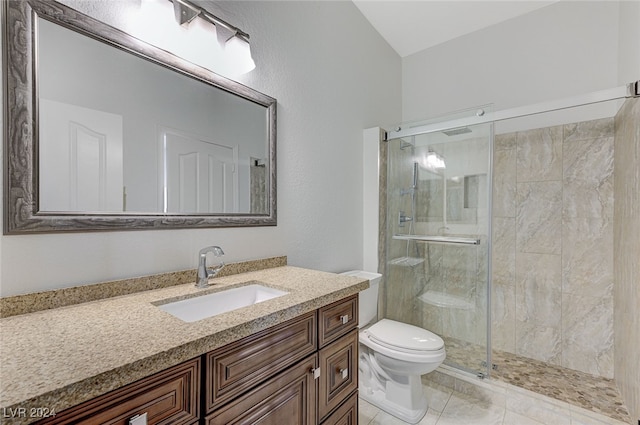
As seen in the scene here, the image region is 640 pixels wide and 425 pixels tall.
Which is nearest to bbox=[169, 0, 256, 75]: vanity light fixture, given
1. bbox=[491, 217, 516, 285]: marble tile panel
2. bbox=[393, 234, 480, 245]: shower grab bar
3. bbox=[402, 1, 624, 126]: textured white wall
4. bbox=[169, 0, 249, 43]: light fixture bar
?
bbox=[169, 0, 249, 43]: light fixture bar

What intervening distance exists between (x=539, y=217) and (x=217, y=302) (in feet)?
8.34

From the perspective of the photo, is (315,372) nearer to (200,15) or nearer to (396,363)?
(396,363)

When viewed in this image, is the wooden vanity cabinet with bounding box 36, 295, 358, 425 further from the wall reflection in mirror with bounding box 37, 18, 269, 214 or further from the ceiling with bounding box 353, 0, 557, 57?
the ceiling with bounding box 353, 0, 557, 57

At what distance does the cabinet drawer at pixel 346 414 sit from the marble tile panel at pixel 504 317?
1.83 meters

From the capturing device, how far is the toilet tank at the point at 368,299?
1996 millimetres

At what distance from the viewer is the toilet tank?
200 cm

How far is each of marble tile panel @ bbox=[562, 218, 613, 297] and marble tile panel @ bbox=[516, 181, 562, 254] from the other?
2.7 inches

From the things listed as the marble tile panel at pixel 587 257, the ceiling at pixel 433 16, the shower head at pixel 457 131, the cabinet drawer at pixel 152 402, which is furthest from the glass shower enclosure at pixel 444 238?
the cabinet drawer at pixel 152 402

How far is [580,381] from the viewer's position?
2.06m

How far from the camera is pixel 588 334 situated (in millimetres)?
2146

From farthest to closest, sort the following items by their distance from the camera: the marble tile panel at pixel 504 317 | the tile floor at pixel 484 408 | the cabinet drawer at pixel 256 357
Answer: the marble tile panel at pixel 504 317 → the tile floor at pixel 484 408 → the cabinet drawer at pixel 256 357

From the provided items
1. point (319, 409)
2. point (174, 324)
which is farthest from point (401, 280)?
point (174, 324)

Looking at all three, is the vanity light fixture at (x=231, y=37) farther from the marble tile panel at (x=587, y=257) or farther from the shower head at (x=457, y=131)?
the marble tile panel at (x=587, y=257)

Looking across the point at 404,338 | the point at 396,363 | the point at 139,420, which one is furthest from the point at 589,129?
the point at 139,420
